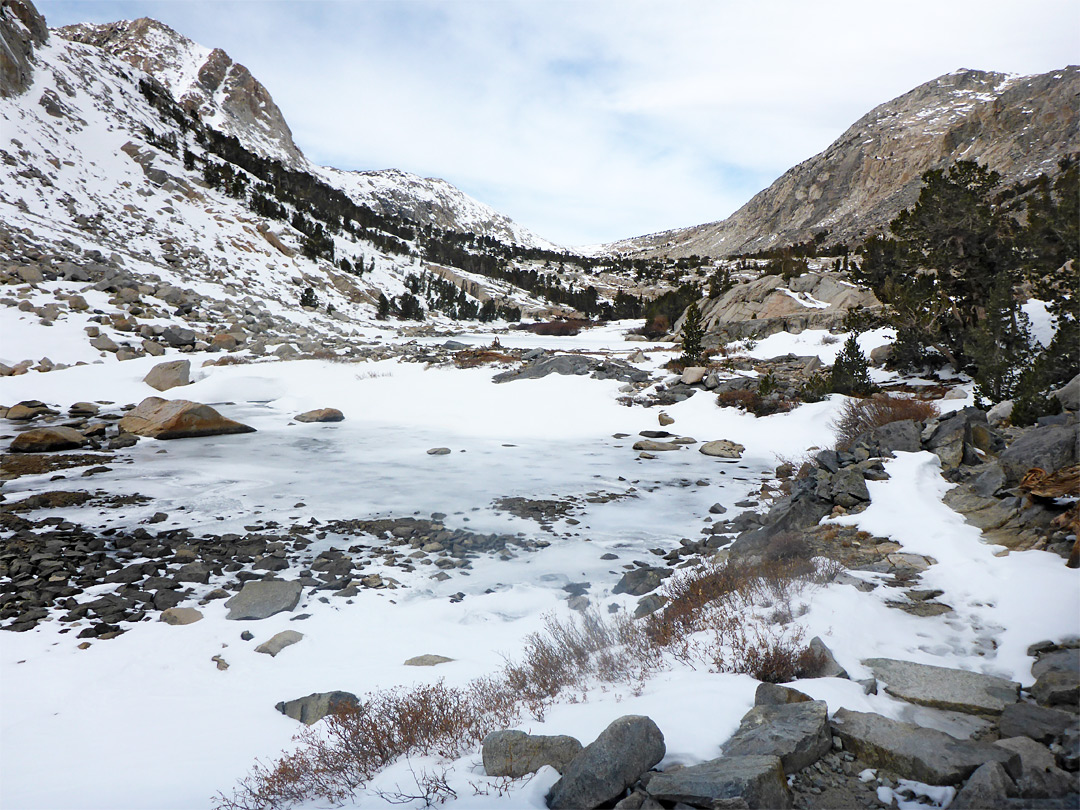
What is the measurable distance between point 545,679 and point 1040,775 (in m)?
2.62

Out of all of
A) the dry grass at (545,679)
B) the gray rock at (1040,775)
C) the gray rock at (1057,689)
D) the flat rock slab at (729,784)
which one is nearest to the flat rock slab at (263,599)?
the dry grass at (545,679)

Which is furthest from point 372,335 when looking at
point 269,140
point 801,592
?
point 269,140

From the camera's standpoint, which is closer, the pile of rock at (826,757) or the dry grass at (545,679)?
the pile of rock at (826,757)

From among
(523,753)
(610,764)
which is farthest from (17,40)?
(610,764)

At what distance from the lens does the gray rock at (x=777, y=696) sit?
2.86 meters

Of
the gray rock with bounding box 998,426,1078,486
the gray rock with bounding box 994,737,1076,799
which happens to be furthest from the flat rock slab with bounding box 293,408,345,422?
the gray rock with bounding box 994,737,1076,799

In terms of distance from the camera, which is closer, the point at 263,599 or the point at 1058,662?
the point at 1058,662

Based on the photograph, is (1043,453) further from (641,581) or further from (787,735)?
(787,735)

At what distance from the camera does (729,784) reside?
2.15m

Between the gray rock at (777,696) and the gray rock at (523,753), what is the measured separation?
1047 millimetres

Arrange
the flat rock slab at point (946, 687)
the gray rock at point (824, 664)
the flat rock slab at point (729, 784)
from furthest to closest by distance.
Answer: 1. the gray rock at point (824, 664)
2. the flat rock slab at point (946, 687)
3. the flat rock slab at point (729, 784)

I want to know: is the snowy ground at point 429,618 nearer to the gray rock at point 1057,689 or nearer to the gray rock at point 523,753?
the gray rock at point 523,753

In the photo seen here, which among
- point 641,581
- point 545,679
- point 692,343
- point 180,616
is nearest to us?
point 545,679

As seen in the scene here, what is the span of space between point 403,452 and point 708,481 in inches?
251
